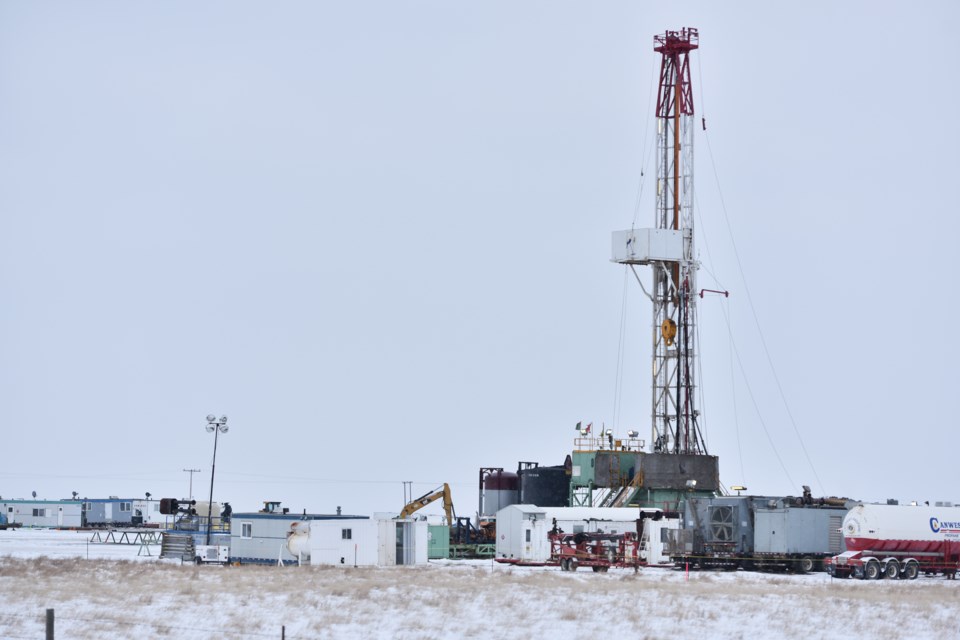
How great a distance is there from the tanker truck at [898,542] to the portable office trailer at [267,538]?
2201 cm

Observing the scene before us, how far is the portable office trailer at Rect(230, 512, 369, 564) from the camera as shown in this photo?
226 ft

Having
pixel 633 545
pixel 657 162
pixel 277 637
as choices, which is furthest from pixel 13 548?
pixel 277 637

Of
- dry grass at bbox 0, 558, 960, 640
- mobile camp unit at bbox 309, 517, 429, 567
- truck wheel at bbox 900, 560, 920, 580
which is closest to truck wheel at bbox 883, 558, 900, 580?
truck wheel at bbox 900, 560, 920, 580

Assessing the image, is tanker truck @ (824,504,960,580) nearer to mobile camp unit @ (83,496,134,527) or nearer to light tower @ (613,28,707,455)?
light tower @ (613,28,707,455)

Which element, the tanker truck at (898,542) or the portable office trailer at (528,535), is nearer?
the tanker truck at (898,542)

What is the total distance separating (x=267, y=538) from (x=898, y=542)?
28975 mm

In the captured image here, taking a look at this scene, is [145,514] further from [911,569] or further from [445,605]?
[445,605]

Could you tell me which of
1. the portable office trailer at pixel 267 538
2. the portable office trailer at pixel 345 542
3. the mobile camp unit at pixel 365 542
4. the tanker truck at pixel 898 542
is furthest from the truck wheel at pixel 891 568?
the portable office trailer at pixel 267 538

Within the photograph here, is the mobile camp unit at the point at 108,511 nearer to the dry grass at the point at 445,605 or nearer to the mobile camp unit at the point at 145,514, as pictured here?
the mobile camp unit at the point at 145,514

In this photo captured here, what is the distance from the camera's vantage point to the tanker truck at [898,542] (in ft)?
202

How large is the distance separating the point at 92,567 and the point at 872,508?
32.7m

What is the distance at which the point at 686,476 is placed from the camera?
275 ft

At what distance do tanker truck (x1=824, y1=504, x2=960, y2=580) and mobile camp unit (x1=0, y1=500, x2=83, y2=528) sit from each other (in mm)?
93362

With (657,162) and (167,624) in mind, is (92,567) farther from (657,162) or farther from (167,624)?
(657,162)
